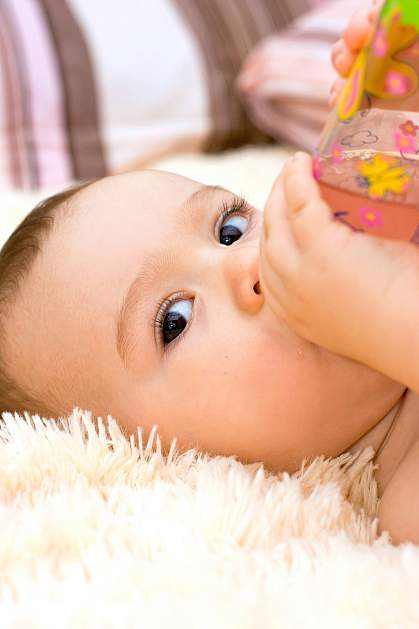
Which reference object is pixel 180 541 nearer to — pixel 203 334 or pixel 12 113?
pixel 203 334

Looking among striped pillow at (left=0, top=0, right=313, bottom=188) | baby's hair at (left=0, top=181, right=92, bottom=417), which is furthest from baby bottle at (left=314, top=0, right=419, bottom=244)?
striped pillow at (left=0, top=0, right=313, bottom=188)

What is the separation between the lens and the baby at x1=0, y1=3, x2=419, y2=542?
780mm

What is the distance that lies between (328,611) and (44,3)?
1724 millimetres

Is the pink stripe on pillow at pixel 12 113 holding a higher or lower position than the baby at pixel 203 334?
lower

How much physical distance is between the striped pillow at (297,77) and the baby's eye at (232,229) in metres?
0.90

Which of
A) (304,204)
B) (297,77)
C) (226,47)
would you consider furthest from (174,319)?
(226,47)

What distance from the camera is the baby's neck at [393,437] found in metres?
0.93

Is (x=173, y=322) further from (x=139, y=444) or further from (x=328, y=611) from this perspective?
(x=328, y=611)

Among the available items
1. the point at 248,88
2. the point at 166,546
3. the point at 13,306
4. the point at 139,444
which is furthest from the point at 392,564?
the point at 248,88

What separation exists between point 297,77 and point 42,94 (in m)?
0.60

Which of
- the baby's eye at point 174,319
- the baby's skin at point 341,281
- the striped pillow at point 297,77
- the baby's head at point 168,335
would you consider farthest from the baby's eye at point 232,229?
the striped pillow at point 297,77

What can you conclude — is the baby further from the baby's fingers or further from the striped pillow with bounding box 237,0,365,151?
the striped pillow with bounding box 237,0,365,151

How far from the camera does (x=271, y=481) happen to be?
0.86 metres

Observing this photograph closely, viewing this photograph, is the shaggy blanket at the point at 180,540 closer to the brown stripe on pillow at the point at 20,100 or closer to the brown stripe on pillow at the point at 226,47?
the brown stripe on pillow at the point at 20,100
